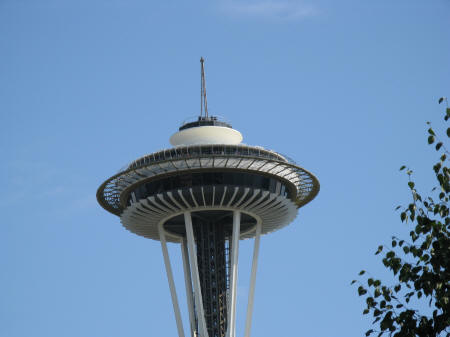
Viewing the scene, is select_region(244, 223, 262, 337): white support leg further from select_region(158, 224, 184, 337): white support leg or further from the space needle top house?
select_region(158, 224, 184, 337): white support leg

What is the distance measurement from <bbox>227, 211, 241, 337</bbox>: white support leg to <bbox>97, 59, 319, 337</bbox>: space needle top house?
92 millimetres

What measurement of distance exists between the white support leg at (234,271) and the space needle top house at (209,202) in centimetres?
9

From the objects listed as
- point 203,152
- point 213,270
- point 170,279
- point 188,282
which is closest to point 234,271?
point 213,270

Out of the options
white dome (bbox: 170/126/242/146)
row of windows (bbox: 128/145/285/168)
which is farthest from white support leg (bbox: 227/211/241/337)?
white dome (bbox: 170/126/242/146)

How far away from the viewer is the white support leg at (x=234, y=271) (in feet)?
263

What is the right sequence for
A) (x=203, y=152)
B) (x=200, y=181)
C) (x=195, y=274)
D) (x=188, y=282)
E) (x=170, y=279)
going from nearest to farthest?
1. (x=203, y=152)
2. (x=200, y=181)
3. (x=195, y=274)
4. (x=188, y=282)
5. (x=170, y=279)

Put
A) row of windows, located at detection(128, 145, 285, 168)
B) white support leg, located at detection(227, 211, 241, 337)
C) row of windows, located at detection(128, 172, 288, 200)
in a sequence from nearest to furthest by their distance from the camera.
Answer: row of windows, located at detection(128, 145, 285, 168), row of windows, located at detection(128, 172, 288, 200), white support leg, located at detection(227, 211, 241, 337)

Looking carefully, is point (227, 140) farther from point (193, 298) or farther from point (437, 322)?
point (437, 322)

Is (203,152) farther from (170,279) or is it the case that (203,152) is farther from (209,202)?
(170,279)

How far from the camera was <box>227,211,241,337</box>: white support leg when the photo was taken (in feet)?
263

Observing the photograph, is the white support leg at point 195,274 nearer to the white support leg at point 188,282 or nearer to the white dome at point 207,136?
the white support leg at point 188,282

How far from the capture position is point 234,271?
8188 centimetres

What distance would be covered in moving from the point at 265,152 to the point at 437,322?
2148 inches

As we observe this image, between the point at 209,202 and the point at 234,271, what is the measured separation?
23.9 feet
